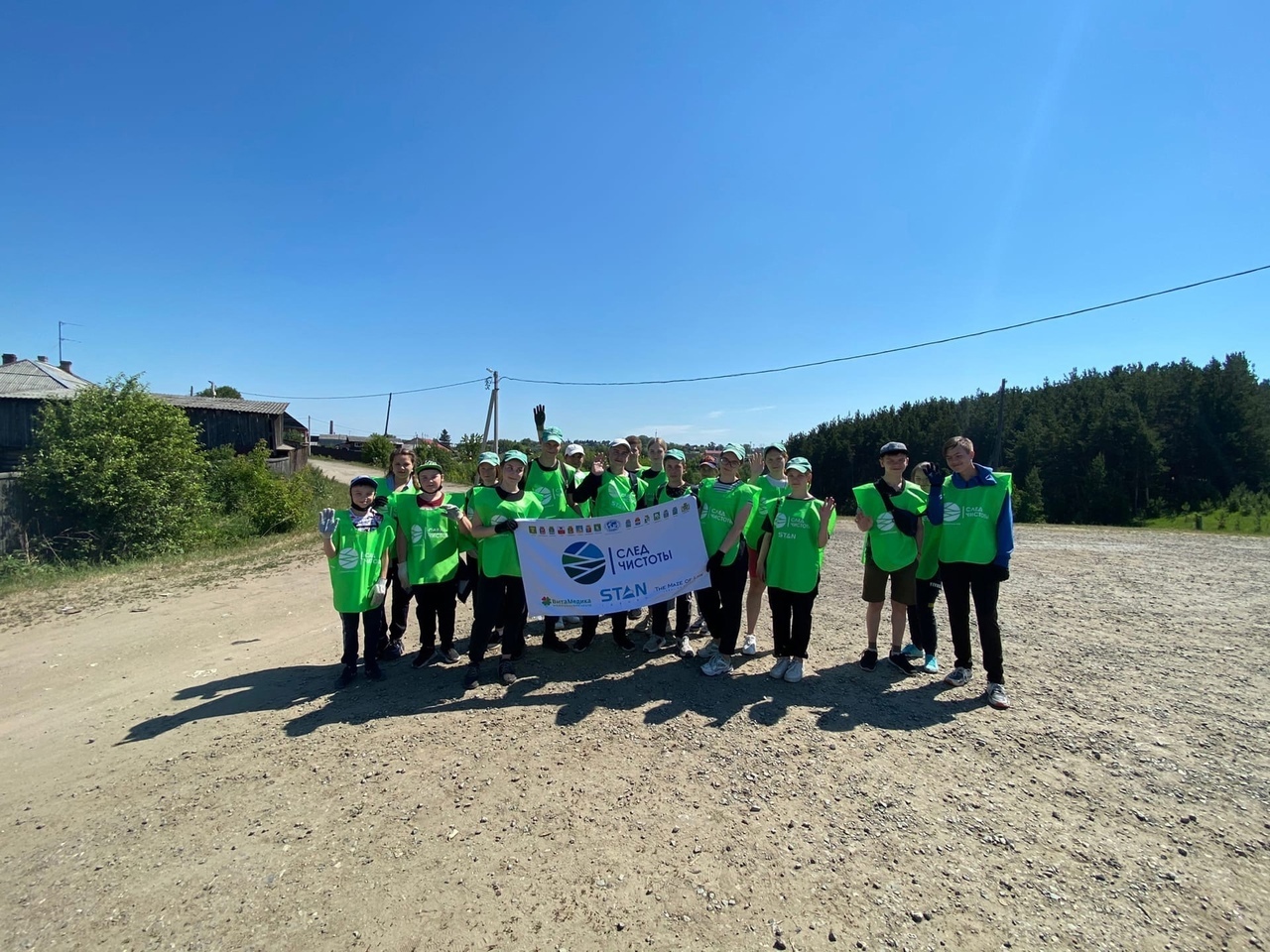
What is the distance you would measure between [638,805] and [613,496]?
311cm

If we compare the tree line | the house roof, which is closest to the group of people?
the house roof

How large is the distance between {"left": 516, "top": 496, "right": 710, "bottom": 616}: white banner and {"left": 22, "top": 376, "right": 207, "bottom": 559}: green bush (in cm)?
1346

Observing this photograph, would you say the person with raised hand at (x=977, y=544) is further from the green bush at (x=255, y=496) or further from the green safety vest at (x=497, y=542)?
the green bush at (x=255, y=496)

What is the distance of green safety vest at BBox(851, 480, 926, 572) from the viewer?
17.1 feet

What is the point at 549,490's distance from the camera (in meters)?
5.77

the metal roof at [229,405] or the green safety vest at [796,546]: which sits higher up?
the metal roof at [229,405]

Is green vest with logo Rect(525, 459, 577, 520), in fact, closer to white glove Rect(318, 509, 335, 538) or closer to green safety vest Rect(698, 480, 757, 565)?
green safety vest Rect(698, 480, 757, 565)

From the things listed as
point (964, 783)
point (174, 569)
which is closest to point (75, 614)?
point (174, 569)

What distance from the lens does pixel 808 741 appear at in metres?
4.11

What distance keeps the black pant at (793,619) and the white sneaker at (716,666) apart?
500 millimetres

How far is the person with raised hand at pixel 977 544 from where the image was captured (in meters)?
4.71

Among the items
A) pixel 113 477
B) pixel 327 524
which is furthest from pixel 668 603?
pixel 113 477

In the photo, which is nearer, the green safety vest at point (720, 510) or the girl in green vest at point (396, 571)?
the green safety vest at point (720, 510)

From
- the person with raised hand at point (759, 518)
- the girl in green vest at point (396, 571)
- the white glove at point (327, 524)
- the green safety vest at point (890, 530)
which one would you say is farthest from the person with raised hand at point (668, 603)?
the white glove at point (327, 524)
